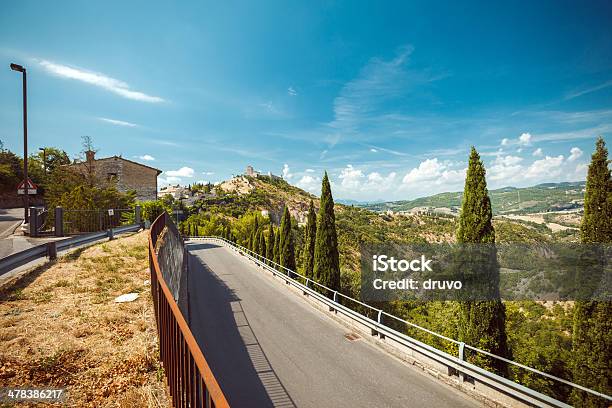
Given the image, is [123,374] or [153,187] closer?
[123,374]

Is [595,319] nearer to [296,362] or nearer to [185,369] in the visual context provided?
[296,362]

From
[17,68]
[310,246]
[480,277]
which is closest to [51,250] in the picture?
[17,68]

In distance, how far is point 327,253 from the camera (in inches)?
733

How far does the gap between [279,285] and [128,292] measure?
11264 mm

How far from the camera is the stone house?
36.2 meters

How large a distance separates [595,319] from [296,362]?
905 cm

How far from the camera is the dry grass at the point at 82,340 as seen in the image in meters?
3.15

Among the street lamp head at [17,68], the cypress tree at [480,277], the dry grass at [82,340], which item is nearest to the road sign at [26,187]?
the street lamp head at [17,68]

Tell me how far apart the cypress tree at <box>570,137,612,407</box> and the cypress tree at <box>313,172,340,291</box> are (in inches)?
471

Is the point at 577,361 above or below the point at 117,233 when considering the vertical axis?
below

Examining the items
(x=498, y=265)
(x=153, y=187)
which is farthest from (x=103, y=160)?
(x=498, y=265)

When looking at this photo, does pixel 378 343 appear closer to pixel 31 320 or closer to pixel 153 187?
pixel 31 320

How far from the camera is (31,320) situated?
4781mm

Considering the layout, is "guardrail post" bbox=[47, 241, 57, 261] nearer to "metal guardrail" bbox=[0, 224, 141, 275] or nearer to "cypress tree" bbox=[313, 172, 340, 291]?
"metal guardrail" bbox=[0, 224, 141, 275]
